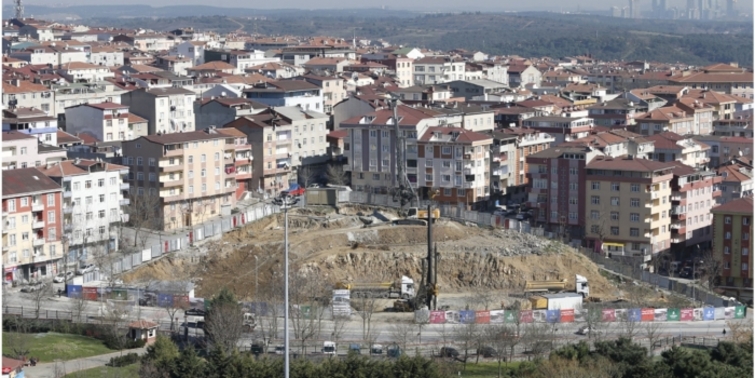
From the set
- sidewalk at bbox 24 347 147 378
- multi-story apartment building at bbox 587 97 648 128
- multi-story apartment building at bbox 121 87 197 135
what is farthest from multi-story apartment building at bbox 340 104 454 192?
sidewalk at bbox 24 347 147 378

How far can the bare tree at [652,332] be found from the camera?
18737 mm

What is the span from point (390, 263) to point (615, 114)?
15088 mm

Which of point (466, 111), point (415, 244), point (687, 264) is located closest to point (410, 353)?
point (415, 244)

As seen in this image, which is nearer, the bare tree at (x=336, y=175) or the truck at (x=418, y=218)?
the truck at (x=418, y=218)

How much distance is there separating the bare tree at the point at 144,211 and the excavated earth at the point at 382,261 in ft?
4.67

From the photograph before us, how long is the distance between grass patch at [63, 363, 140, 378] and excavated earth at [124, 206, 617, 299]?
5.21 m

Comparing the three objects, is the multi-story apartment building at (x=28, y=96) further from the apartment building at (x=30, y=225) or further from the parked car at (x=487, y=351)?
the parked car at (x=487, y=351)

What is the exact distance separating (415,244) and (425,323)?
469 cm

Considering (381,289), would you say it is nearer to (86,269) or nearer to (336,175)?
(86,269)

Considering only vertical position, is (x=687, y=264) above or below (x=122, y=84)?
below

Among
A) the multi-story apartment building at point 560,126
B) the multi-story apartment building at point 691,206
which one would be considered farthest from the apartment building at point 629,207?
the multi-story apartment building at point 560,126

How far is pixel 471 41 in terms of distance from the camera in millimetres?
102000

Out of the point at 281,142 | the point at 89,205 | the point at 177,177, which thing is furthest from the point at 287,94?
the point at 89,205

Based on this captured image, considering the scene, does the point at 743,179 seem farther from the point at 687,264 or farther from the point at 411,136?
the point at 411,136
